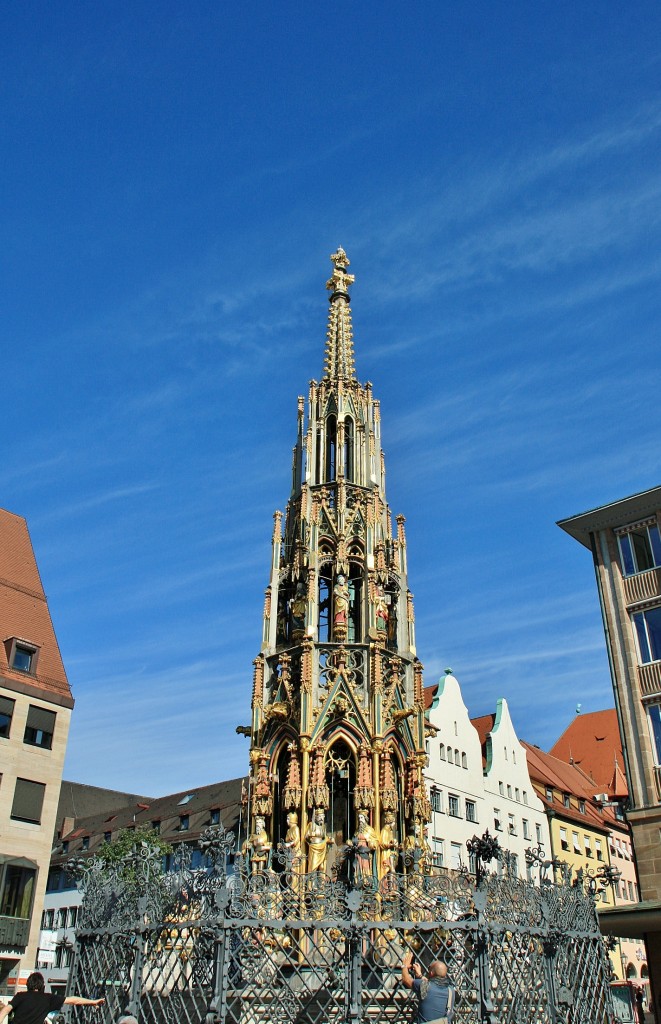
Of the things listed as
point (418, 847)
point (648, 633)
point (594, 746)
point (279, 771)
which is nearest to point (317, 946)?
point (418, 847)

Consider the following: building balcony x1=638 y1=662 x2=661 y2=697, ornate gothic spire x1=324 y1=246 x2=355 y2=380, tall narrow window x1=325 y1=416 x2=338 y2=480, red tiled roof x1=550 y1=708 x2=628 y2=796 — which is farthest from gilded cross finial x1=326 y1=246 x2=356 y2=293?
red tiled roof x1=550 y1=708 x2=628 y2=796

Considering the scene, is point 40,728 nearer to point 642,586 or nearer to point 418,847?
point 418,847

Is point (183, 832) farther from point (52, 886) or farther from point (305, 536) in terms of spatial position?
point (305, 536)

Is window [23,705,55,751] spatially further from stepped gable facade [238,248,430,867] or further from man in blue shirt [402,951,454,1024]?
man in blue shirt [402,951,454,1024]

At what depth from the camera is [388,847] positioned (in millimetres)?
20234

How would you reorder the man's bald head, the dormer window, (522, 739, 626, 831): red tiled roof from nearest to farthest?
the man's bald head, the dormer window, (522, 739, 626, 831): red tiled roof

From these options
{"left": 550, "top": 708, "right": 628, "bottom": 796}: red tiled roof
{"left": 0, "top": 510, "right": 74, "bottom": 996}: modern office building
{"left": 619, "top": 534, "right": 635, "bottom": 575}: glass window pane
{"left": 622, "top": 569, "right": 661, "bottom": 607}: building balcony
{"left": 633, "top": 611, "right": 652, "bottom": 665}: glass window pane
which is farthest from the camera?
{"left": 550, "top": 708, "right": 628, "bottom": 796}: red tiled roof

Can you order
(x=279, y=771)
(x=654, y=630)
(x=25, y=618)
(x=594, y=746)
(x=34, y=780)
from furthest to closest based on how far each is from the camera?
(x=594, y=746)
(x=25, y=618)
(x=34, y=780)
(x=654, y=630)
(x=279, y=771)

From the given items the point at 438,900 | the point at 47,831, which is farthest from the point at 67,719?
the point at 438,900

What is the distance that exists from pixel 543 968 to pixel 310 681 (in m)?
9.82

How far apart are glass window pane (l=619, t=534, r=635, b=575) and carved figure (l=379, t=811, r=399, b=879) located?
985 centimetres

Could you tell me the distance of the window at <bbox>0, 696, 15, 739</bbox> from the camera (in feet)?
98.6

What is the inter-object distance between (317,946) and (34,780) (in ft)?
69.0

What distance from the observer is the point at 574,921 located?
13.9m
